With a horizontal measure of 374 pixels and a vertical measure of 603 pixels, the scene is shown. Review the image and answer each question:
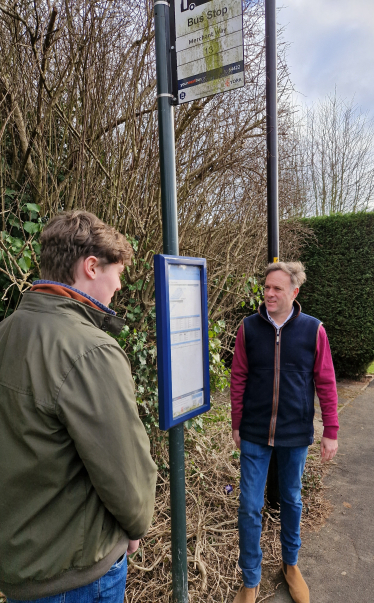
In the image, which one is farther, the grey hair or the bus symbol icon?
the grey hair

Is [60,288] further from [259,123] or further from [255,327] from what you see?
[259,123]

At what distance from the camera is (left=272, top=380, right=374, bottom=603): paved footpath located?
8.13 feet

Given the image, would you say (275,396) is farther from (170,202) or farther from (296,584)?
(170,202)

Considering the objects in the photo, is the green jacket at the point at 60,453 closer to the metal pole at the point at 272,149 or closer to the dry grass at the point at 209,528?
→ the dry grass at the point at 209,528

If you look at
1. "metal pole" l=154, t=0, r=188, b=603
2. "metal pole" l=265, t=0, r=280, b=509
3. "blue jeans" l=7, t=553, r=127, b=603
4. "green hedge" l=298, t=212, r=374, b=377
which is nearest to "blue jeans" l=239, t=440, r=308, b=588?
"metal pole" l=154, t=0, r=188, b=603

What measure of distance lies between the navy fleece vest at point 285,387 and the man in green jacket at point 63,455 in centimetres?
134

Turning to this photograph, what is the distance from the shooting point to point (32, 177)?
116 inches

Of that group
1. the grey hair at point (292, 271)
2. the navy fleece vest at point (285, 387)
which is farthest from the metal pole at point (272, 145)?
the navy fleece vest at point (285, 387)

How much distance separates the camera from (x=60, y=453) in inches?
42.5

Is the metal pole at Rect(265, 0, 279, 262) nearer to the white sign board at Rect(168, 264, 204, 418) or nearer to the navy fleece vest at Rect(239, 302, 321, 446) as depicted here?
the navy fleece vest at Rect(239, 302, 321, 446)

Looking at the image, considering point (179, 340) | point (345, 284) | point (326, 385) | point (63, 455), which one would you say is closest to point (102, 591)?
point (63, 455)

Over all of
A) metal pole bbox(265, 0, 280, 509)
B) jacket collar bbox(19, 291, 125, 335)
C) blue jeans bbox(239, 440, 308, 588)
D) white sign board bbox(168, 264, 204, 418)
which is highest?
metal pole bbox(265, 0, 280, 509)

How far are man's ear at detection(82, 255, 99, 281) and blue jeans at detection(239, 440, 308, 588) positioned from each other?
64.1 inches

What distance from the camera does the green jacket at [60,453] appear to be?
1.06 m
